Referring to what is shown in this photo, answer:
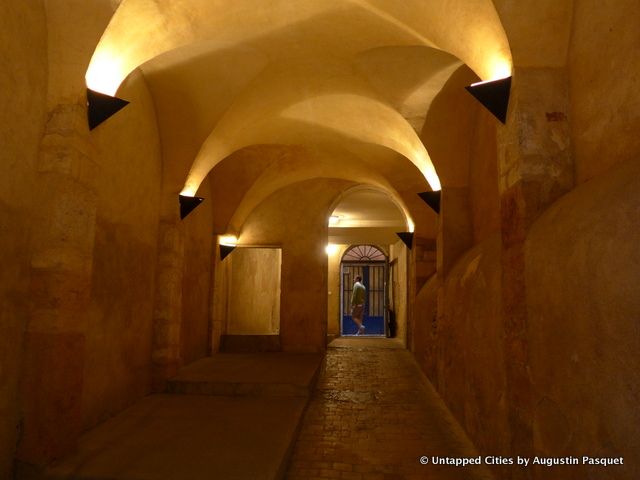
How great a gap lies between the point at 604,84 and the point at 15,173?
361cm

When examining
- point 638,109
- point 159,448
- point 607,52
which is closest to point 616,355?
point 638,109

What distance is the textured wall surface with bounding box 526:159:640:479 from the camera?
69.4 inches

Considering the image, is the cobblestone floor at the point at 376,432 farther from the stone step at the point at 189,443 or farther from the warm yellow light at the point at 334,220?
the warm yellow light at the point at 334,220

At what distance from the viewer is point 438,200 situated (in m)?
5.94

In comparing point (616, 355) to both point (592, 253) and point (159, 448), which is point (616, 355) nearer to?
point (592, 253)

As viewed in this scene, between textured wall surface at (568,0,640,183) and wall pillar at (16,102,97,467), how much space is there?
335cm

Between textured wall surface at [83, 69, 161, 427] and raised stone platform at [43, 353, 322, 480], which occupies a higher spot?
textured wall surface at [83, 69, 161, 427]

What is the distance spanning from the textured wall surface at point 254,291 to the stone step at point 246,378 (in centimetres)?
368

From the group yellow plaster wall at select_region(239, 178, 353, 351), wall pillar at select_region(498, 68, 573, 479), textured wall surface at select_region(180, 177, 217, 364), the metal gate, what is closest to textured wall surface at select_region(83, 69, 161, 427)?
textured wall surface at select_region(180, 177, 217, 364)

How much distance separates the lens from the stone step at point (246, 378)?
204 inches

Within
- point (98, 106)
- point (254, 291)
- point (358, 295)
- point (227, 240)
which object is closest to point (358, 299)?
point (358, 295)

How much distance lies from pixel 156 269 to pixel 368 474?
3.33m

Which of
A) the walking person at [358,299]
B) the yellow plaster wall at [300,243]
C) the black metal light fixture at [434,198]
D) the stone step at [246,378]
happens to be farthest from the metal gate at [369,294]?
the black metal light fixture at [434,198]

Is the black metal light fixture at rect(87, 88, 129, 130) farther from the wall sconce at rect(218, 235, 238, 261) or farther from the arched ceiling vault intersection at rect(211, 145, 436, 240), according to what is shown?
the wall sconce at rect(218, 235, 238, 261)
